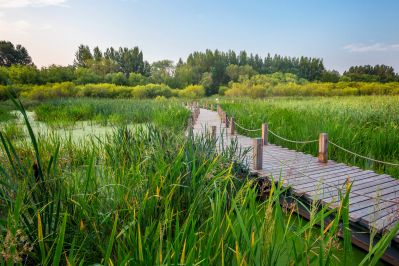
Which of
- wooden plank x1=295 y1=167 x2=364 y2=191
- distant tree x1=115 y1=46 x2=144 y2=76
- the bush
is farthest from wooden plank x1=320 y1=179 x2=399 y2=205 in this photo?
distant tree x1=115 y1=46 x2=144 y2=76

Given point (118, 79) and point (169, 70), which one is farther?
point (169, 70)

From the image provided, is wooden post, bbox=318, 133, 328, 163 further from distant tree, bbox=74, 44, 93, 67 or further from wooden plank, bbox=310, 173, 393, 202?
distant tree, bbox=74, 44, 93, 67

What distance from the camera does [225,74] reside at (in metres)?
60.8

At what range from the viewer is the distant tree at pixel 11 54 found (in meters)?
46.5

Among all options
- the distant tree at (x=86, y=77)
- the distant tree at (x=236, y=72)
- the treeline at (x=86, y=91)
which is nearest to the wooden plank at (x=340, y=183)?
the treeline at (x=86, y=91)

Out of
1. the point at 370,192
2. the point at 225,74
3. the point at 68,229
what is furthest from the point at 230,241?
the point at 225,74

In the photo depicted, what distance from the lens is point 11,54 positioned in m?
47.9

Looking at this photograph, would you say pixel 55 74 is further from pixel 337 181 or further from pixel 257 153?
pixel 337 181

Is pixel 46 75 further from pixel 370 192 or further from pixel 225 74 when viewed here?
pixel 370 192

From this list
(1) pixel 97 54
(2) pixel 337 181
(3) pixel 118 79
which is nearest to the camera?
(2) pixel 337 181

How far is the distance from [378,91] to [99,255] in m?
49.2

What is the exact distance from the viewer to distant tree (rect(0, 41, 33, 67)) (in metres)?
46.5

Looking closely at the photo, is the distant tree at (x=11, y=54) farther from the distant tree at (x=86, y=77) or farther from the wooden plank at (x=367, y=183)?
the wooden plank at (x=367, y=183)

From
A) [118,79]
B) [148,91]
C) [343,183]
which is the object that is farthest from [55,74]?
[343,183]
